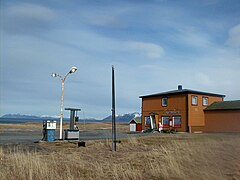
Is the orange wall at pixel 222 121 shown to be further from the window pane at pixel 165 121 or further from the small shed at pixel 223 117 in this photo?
the window pane at pixel 165 121

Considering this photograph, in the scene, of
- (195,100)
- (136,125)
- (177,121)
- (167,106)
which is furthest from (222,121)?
(136,125)

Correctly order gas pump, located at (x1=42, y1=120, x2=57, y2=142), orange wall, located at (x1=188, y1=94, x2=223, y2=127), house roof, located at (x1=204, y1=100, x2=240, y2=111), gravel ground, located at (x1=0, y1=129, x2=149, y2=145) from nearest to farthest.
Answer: gas pump, located at (x1=42, y1=120, x2=57, y2=142), gravel ground, located at (x1=0, y1=129, x2=149, y2=145), house roof, located at (x1=204, y1=100, x2=240, y2=111), orange wall, located at (x1=188, y1=94, x2=223, y2=127)

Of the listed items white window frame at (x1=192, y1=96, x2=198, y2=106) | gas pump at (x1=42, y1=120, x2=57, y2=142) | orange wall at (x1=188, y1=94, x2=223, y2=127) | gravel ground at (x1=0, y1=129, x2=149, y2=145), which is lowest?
gravel ground at (x1=0, y1=129, x2=149, y2=145)

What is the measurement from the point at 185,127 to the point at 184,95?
4.49 meters

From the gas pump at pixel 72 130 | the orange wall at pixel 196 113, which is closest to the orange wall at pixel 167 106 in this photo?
→ the orange wall at pixel 196 113

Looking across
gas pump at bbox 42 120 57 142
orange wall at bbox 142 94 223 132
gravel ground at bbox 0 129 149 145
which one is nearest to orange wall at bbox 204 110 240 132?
orange wall at bbox 142 94 223 132

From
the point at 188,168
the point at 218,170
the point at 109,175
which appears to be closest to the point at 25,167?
the point at 109,175

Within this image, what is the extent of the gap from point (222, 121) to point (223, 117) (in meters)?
0.58

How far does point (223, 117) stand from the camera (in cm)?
4141

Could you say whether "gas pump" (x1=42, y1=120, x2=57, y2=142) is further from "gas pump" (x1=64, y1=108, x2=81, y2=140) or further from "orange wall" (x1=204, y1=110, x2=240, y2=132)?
"orange wall" (x1=204, y1=110, x2=240, y2=132)

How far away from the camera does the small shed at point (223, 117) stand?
3975 cm

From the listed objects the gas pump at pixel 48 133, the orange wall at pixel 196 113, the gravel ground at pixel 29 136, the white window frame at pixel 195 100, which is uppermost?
the white window frame at pixel 195 100

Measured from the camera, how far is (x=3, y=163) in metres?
10.9

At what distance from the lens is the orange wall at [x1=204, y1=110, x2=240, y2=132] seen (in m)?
39.7
